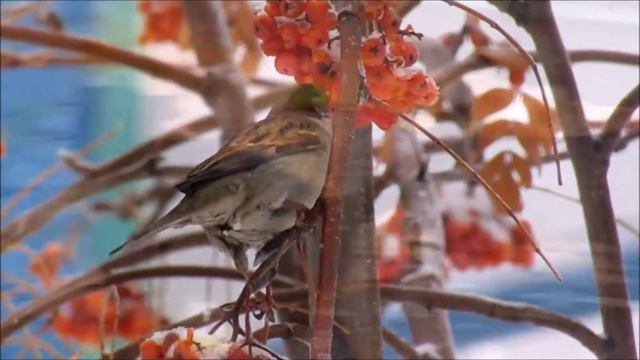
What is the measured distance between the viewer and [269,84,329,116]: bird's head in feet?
1.50

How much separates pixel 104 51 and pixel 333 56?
0.17 metres

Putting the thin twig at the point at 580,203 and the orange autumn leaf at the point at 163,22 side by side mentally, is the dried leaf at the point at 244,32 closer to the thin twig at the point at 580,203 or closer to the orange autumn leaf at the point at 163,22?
the orange autumn leaf at the point at 163,22

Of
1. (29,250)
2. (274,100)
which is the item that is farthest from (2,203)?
(274,100)

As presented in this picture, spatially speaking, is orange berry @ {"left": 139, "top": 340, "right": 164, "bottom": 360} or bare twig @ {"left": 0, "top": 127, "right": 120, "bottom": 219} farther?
bare twig @ {"left": 0, "top": 127, "right": 120, "bottom": 219}

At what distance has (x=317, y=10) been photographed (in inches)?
17.8

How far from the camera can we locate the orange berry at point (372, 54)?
17.6 inches

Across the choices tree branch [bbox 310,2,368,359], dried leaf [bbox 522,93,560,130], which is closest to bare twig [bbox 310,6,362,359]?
tree branch [bbox 310,2,368,359]

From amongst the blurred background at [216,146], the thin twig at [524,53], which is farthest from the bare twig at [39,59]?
the thin twig at [524,53]

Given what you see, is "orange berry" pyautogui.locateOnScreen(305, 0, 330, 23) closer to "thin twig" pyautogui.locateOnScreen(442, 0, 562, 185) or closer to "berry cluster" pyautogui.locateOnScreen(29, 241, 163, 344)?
"thin twig" pyautogui.locateOnScreen(442, 0, 562, 185)

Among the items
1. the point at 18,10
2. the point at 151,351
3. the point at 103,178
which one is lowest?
the point at 151,351

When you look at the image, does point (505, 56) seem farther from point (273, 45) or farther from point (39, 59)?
point (39, 59)

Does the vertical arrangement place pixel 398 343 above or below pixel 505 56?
below

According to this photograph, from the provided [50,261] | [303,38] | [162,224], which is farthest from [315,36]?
[50,261]

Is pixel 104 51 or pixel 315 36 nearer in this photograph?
pixel 315 36
